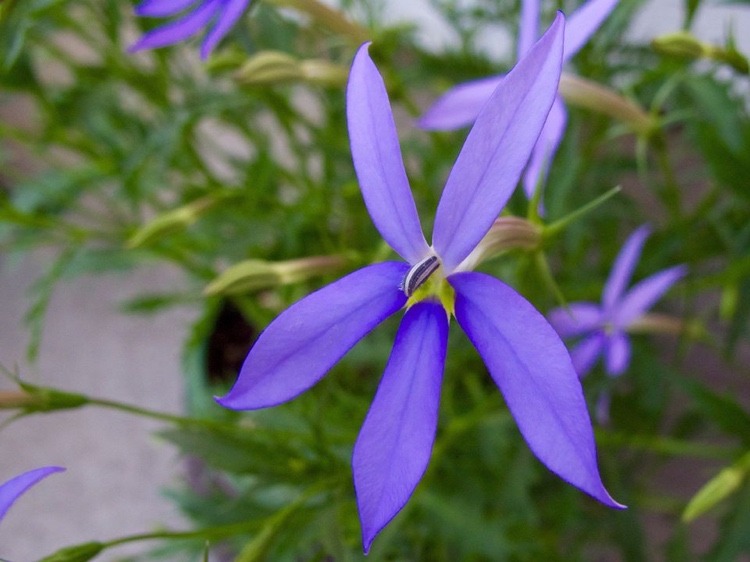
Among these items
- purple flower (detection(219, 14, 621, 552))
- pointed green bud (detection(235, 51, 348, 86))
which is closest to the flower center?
purple flower (detection(219, 14, 621, 552))

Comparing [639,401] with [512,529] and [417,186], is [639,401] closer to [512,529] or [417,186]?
[512,529]

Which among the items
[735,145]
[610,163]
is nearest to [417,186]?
[610,163]

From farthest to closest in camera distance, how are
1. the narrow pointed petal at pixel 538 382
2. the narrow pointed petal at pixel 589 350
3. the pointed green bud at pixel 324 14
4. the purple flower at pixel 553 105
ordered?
1. the narrow pointed petal at pixel 589 350
2. the pointed green bud at pixel 324 14
3. the purple flower at pixel 553 105
4. the narrow pointed petal at pixel 538 382

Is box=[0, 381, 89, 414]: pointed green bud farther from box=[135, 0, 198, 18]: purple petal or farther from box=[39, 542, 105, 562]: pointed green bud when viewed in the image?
box=[135, 0, 198, 18]: purple petal

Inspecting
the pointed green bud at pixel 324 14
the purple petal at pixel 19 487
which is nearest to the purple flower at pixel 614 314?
the pointed green bud at pixel 324 14

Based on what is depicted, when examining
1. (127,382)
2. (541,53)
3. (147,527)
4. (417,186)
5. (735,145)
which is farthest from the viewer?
(127,382)

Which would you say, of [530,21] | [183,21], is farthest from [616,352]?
[183,21]

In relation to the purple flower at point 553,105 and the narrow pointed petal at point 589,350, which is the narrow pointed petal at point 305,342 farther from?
the narrow pointed petal at point 589,350
